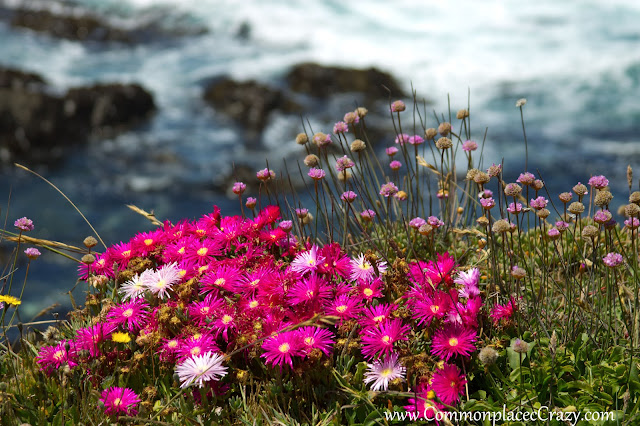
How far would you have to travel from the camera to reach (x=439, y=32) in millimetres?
13320

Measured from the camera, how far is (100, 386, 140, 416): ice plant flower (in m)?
1.92

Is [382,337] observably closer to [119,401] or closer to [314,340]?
[314,340]

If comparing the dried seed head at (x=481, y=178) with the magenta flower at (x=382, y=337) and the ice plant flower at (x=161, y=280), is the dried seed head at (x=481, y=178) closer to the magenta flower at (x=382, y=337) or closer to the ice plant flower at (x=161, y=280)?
the magenta flower at (x=382, y=337)

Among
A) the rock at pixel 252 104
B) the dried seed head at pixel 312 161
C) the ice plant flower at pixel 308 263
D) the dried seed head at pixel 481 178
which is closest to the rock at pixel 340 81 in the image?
the rock at pixel 252 104

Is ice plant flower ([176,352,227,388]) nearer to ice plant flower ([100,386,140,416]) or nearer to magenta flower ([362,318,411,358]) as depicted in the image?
ice plant flower ([100,386,140,416])

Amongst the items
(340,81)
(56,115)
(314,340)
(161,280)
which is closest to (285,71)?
(340,81)

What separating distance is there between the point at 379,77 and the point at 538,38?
405 centimetres

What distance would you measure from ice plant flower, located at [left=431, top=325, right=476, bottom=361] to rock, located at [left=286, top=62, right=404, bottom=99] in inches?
334


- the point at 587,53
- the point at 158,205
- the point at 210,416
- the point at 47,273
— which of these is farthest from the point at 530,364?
the point at 587,53

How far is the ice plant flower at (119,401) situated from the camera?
6.31 ft

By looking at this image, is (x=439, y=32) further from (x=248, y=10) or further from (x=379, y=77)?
(x=248, y=10)

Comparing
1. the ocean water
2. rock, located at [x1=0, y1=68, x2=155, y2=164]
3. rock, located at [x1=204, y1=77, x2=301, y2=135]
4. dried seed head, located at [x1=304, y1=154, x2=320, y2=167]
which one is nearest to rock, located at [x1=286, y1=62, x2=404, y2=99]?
the ocean water

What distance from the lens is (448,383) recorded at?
1855 millimetres

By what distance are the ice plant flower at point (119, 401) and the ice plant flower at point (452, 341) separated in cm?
98
